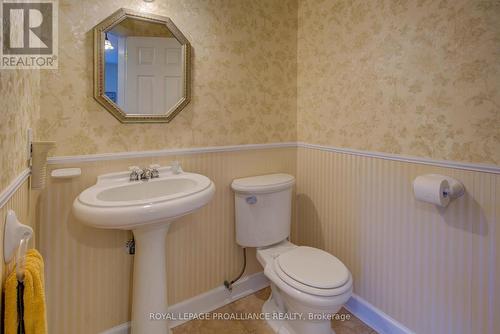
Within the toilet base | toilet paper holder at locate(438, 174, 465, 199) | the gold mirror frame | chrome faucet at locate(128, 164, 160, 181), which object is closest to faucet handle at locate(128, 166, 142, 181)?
chrome faucet at locate(128, 164, 160, 181)

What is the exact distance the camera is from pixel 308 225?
84.3 inches

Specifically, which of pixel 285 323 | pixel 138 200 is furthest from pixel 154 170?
pixel 285 323

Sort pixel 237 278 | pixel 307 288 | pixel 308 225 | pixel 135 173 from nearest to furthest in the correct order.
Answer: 1. pixel 307 288
2. pixel 135 173
3. pixel 237 278
4. pixel 308 225

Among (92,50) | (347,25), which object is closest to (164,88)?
(92,50)

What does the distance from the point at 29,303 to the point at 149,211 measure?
47cm

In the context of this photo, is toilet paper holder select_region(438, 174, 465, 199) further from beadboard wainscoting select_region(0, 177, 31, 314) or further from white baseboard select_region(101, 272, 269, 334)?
beadboard wainscoting select_region(0, 177, 31, 314)

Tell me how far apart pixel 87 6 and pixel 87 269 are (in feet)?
4.25

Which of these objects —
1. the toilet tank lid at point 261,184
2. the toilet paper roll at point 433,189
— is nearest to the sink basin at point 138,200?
the toilet tank lid at point 261,184

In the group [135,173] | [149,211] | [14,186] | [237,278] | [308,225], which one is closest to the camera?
[14,186]

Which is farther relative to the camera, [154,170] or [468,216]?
[154,170]

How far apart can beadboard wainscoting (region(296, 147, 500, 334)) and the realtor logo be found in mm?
1639

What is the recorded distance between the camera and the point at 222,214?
1861mm

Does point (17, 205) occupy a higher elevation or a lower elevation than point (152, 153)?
lower

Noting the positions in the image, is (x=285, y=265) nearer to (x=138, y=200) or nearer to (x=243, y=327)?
(x=243, y=327)
